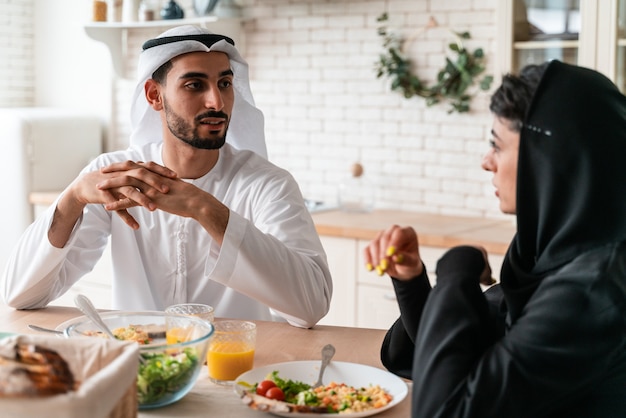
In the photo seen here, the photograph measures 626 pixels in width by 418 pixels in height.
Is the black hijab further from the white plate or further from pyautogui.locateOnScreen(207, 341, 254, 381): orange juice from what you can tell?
pyautogui.locateOnScreen(207, 341, 254, 381): orange juice

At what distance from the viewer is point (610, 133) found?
4.71 feet

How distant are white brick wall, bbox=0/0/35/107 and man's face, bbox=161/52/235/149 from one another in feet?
10.2

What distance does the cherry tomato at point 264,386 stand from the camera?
5.43 feet

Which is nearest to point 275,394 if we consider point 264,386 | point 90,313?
point 264,386

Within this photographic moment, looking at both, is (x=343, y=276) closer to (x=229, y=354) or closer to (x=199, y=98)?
(x=199, y=98)

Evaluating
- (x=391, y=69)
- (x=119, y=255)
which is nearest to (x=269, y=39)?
(x=391, y=69)

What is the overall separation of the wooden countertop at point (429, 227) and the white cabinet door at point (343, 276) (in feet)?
0.15

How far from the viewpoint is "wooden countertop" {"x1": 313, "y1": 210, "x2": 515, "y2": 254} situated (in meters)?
3.59

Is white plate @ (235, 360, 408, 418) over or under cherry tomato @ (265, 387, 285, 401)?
under

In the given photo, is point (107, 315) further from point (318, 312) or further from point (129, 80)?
point (129, 80)

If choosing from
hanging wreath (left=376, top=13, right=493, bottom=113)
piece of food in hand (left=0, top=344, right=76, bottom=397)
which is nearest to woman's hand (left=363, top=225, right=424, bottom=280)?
piece of food in hand (left=0, top=344, right=76, bottom=397)

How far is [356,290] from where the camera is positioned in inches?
152

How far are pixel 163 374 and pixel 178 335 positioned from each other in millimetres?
201

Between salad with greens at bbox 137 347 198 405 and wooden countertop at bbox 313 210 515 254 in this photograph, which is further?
wooden countertop at bbox 313 210 515 254
